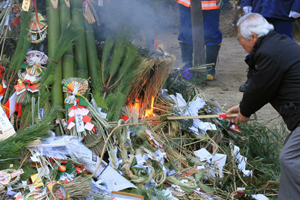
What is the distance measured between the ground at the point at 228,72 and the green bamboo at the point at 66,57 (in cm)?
150

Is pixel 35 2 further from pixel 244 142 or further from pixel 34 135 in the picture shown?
pixel 244 142

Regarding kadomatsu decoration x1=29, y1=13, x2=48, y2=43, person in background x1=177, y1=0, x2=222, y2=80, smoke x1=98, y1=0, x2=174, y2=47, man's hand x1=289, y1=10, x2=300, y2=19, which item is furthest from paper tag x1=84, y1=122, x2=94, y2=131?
man's hand x1=289, y1=10, x2=300, y2=19

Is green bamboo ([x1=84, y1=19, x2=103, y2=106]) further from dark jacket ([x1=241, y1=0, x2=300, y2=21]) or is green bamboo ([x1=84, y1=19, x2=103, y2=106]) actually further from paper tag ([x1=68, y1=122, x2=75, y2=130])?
dark jacket ([x1=241, y1=0, x2=300, y2=21])

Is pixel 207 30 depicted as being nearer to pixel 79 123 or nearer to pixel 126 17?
pixel 126 17

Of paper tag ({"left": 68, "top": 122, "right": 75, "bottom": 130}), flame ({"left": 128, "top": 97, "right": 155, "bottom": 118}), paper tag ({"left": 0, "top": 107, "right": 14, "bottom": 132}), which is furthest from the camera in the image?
flame ({"left": 128, "top": 97, "right": 155, "bottom": 118})

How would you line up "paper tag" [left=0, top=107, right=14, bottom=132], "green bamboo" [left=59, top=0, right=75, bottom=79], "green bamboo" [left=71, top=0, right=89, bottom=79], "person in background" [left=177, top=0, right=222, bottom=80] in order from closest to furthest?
"paper tag" [left=0, top=107, right=14, bottom=132]
"green bamboo" [left=59, top=0, right=75, bottom=79]
"green bamboo" [left=71, top=0, right=89, bottom=79]
"person in background" [left=177, top=0, right=222, bottom=80]

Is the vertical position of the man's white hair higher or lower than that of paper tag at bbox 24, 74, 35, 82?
higher

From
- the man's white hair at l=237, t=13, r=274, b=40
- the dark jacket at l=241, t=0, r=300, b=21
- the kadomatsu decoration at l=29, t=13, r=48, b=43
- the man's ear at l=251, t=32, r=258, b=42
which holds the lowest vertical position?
the man's ear at l=251, t=32, r=258, b=42

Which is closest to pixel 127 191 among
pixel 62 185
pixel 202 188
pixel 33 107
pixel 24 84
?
pixel 62 185

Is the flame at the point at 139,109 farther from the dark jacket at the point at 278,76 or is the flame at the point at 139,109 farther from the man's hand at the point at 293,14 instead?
the man's hand at the point at 293,14

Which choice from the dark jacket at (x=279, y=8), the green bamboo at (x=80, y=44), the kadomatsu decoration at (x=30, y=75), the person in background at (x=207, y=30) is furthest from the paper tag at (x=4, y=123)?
the dark jacket at (x=279, y=8)

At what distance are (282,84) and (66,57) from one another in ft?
6.33

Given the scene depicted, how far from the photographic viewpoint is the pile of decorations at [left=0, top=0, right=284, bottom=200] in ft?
7.20

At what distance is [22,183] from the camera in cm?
208
